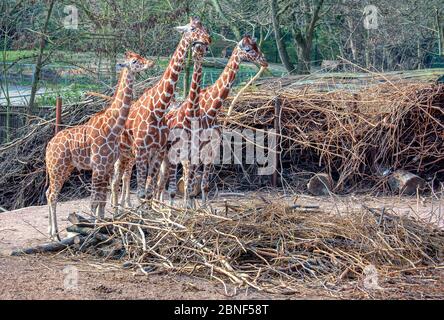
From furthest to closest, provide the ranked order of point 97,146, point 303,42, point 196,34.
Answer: point 303,42
point 196,34
point 97,146

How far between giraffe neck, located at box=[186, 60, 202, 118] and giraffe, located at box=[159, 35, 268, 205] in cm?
16

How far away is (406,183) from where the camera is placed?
13234 mm

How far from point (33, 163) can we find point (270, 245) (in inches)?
274

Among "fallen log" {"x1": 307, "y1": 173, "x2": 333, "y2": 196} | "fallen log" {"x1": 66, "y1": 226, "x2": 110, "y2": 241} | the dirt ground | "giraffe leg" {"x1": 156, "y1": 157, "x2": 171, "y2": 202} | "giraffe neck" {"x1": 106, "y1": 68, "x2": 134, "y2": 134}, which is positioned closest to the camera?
the dirt ground

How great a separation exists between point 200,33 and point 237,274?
12.1ft

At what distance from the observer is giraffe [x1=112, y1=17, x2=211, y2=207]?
32.5 ft

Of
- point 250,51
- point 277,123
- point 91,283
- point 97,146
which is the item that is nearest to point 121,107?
point 97,146

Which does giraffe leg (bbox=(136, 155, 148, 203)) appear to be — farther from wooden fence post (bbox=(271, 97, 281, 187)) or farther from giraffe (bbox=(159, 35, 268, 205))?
wooden fence post (bbox=(271, 97, 281, 187))

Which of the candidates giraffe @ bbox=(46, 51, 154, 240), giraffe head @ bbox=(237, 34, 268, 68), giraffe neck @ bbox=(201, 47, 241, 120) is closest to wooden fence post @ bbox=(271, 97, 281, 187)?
giraffe neck @ bbox=(201, 47, 241, 120)

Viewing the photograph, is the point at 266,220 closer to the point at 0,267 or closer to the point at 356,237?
the point at 356,237

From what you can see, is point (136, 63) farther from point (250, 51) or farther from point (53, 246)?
point (53, 246)

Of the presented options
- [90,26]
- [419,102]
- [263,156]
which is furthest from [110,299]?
[90,26]

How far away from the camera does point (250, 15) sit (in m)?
19.5

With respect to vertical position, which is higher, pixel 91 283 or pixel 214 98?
pixel 214 98
